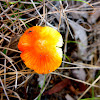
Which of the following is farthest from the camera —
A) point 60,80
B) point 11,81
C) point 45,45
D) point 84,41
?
point 84,41

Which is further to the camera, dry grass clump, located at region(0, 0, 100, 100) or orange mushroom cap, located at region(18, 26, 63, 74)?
dry grass clump, located at region(0, 0, 100, 100)

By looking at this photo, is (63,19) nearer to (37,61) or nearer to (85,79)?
(37,61)

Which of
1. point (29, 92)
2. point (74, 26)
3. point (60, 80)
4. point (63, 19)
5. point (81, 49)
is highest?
point (63, 19)

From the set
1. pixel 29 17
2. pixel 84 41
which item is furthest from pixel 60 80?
pixel 29 17

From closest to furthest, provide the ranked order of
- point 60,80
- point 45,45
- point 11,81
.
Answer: point 45,45, point 11,81, point 60,80

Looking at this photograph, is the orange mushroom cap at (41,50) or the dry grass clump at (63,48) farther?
the dry grass clump at (63,48)
